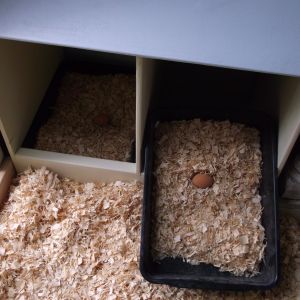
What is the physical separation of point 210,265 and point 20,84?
69 centimetres

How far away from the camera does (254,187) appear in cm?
113

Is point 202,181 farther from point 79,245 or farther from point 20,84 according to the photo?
point 20,84

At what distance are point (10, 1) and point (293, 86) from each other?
67 centimetres

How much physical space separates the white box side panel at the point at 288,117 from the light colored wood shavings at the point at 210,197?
0.07m

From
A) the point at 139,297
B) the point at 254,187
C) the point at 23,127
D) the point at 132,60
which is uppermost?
the point at 132,60

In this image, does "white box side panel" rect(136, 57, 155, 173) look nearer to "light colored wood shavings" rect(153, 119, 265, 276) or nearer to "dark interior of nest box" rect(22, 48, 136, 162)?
"light colored wood shavings" rect(153, 119, 265, 276)

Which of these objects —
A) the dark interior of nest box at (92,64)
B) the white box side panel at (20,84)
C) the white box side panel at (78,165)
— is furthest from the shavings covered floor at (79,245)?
the dark interior of nest box at (92,64)

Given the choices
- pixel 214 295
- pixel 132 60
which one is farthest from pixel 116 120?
pixel 214 295

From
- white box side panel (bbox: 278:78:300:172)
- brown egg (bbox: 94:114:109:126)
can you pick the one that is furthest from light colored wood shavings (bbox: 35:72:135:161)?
white box side panel (bbox: 278:78:300:172)

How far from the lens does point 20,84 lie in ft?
3.87

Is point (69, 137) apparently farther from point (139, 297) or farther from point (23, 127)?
point (139, 297)

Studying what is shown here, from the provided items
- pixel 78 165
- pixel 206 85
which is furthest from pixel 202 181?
pixel 206 85

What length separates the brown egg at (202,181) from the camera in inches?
43.9

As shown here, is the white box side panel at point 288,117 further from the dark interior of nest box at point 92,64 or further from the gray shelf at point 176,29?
the dark interior of nest box at point 92,64
